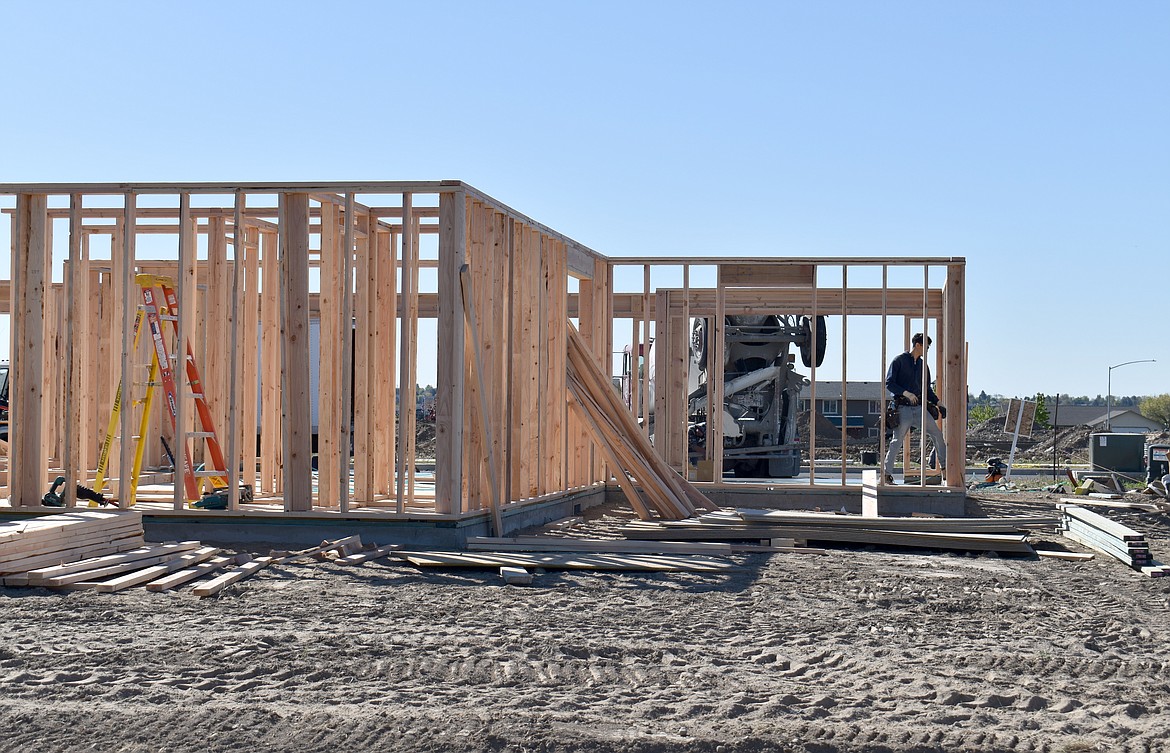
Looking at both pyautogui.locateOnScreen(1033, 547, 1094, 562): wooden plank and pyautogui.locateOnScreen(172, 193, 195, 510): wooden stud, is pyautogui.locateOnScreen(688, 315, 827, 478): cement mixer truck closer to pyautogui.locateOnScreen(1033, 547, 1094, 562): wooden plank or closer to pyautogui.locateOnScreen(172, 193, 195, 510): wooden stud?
pyautogui.locateOnScreen(1033, 547, 1094, 562): wooden plank

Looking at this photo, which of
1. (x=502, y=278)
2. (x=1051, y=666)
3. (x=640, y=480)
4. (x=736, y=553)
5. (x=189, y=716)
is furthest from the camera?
(x=640, y=480)

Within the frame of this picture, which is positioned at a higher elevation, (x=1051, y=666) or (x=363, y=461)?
(x=363, y=461)

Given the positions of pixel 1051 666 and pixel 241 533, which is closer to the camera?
pixel 1051 666

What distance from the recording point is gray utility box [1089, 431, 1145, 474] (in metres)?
19.4

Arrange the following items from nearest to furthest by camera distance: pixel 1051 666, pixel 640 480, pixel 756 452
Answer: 1. pixel 1051 666
2. pixel 640 480
3. pixel 756 452

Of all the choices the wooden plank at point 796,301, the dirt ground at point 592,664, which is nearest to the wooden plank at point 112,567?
the dirt ground at point 592,664

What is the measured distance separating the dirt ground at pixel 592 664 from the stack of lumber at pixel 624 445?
10.8 feet

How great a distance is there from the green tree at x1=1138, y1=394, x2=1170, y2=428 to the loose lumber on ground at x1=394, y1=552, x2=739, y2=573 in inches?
2751

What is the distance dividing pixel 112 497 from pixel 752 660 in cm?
753

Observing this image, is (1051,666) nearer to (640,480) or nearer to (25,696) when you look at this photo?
(25,696)

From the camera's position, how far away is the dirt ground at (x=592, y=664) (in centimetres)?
461

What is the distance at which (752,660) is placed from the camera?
5902 mm

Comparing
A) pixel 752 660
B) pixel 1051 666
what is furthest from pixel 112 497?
pixel 1051 666

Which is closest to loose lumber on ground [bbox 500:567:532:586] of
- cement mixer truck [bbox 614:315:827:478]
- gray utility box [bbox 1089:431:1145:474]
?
cement mixer truck [bbox 614:315:827:478]
